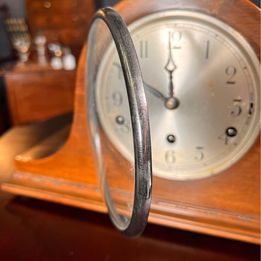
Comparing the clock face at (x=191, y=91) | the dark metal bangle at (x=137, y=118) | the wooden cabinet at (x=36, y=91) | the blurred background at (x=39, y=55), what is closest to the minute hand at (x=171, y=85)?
the clock face at (x=191, y=91)

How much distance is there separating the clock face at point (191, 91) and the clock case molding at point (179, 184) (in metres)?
0.02

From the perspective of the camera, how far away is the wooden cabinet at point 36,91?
7.84 ft

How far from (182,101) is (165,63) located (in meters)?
0.07

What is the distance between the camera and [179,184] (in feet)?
2.17

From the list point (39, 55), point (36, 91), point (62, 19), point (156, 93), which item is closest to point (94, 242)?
point (156, 93)

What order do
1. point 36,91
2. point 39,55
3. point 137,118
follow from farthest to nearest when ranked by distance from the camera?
point 39,55 < point 36,91 < point 137,118

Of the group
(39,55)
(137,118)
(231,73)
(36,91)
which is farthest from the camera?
(39,55)

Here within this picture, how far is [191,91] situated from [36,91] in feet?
6.56

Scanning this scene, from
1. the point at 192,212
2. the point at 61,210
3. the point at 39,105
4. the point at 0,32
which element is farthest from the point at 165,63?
the point at 0,32

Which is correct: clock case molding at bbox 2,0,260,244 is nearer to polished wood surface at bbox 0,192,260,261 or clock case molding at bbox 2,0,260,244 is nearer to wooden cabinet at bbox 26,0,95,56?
polished wood surface at bbox 0,192,260,261

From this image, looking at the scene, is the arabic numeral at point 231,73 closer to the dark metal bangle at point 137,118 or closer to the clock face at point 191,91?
the clock face at point 191,91

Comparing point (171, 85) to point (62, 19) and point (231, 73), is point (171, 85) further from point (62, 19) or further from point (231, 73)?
point (62, 19)

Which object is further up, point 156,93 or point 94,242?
point 156,93

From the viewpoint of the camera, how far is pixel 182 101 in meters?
0.61
